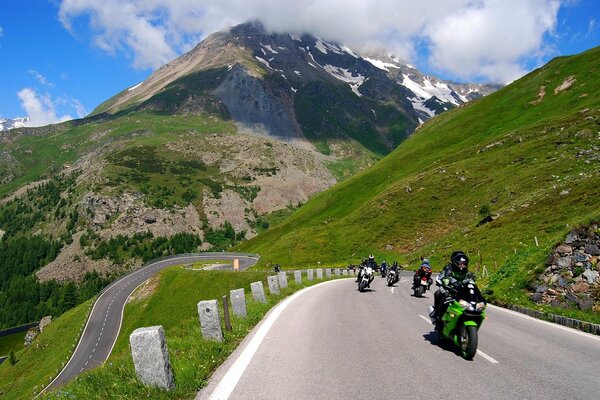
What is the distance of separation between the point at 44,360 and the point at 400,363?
240 feet

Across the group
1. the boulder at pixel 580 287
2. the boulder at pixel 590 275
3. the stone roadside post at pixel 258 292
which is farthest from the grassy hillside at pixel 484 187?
the stone roadside post at pixel 258 292

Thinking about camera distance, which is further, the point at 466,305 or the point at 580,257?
the point at 580,257

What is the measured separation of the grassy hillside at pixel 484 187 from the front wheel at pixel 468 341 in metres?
17.5

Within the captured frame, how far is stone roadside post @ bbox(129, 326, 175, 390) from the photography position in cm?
618

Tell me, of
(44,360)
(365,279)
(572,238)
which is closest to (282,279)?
(365,279)

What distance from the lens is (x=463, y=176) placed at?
232 feet

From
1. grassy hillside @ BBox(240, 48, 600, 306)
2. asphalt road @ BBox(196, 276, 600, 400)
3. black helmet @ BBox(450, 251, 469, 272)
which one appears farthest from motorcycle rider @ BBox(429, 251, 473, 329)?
grassy hillside @ BBox(240, 48, 600, 306)

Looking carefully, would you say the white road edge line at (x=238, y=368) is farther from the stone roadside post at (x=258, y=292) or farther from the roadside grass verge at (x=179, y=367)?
the stone roadside post at (x=258, y=292)

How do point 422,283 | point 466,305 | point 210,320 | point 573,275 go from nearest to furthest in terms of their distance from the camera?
point 466,305
point 210,320
point 573,275
point 422,283

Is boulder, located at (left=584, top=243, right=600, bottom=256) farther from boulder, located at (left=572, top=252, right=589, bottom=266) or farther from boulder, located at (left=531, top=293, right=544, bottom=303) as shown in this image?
boulder, located at (left=531, top=293, right=544, bottom=303)

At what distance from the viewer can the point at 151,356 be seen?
6.23 metres

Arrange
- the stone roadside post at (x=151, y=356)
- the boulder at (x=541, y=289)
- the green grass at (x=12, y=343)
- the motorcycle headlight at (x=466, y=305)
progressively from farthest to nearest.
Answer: the green grass at (x=12, y=343) → the boulder at (x=541, y=289) → the motorcycle headlight at (x=466, y=305) → the stone roadside post at (x=151, y=356)

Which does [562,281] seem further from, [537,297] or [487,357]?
[487,357]

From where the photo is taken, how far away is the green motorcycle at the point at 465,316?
914 cm
